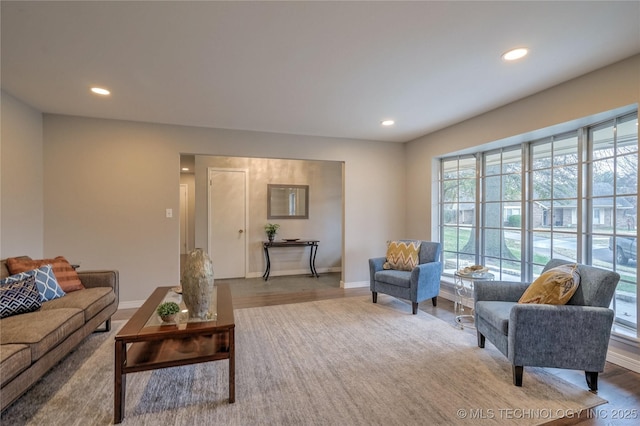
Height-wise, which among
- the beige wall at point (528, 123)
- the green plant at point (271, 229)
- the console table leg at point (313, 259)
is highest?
the beige wall at point (528, 123)

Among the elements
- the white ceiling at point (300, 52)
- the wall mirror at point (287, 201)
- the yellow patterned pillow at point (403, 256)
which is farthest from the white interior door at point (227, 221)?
the yellow patterned pillow at point (403, 256)

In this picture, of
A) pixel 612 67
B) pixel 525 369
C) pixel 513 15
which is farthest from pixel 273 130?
pixel 525 369

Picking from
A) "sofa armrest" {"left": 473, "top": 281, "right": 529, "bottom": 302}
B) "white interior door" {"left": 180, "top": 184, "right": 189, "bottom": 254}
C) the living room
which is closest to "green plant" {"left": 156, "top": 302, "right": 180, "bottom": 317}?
the living room

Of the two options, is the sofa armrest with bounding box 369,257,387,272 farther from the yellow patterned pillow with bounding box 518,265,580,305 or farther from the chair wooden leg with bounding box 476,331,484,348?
the yellow patterned pillow with bounding box 518,265,580,305

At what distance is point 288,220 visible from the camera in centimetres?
610

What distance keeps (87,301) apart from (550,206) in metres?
4.55

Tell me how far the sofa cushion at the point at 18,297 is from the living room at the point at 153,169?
103 centimetres

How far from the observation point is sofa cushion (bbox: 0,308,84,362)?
5.90 ft

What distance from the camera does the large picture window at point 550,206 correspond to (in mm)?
2547

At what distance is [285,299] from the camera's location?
4.20 meters

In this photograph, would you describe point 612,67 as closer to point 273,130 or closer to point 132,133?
point 273,130

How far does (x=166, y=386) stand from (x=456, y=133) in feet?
13.8

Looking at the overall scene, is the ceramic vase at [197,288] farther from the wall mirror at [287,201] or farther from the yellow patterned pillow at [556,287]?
the wall mirror at [287,201]

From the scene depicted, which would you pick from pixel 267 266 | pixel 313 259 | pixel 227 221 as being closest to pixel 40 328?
pixel 227 221
